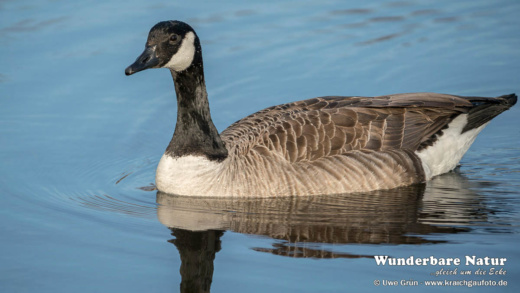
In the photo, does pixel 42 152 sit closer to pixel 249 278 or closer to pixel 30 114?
pixel 30 114

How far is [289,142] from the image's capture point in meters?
11.0

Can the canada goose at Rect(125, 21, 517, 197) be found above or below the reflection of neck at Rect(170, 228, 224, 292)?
above

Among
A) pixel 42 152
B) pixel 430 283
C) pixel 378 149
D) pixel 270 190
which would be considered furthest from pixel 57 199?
pixel 430 283

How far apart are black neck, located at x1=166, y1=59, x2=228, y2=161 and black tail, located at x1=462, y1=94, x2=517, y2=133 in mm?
3776

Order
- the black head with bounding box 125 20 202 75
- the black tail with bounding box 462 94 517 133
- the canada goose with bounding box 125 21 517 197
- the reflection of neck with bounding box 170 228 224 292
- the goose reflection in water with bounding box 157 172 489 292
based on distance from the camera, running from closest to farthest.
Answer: the reflection of neck with bounding box 170 228 224 292, the goose reflection in water with bounding box 157 172 489 292, the black head with bounding box 125 20 202 75, the canada goose with bounding box 125 21 517 197, the black tail with bounding box 462 94 517 133

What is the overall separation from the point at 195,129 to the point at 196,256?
2551 millimetres

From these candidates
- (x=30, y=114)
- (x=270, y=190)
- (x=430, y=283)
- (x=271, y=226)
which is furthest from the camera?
(x=30, y=114)

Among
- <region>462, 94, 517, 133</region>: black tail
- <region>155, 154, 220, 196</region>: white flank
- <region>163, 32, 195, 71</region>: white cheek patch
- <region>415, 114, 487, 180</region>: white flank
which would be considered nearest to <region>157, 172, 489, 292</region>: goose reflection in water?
<region>155, 154, 220, 196</region>: white flank

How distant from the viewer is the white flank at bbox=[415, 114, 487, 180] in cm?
1186

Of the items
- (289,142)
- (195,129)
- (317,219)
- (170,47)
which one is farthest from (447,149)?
(170,47)

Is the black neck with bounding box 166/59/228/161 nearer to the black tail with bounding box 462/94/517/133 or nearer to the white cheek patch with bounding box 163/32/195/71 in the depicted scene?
the white cheek patch with bounding box 163/32/195/71

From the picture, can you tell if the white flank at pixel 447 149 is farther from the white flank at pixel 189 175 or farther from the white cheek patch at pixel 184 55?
the white cheek patch at pixel 184 55

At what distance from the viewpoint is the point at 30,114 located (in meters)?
13.6

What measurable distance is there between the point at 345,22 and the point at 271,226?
856 cm
